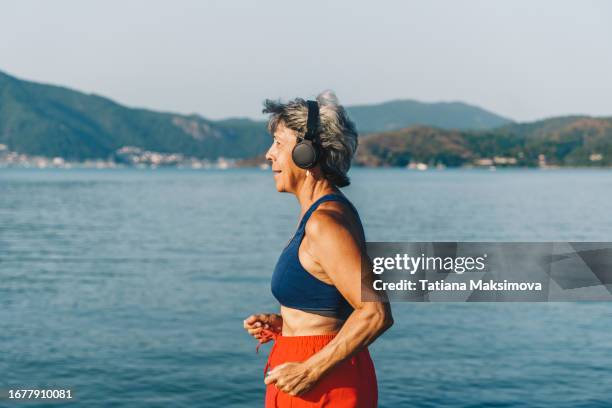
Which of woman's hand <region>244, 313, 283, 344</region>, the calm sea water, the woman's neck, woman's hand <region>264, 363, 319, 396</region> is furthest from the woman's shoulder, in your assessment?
the calm sea water

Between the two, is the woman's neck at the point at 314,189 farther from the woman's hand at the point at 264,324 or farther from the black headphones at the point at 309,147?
the woman's hand at the point at 264,324

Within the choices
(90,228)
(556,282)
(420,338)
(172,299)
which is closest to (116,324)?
(172,299)

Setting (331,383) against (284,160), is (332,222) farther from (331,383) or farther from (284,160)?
(331,383)

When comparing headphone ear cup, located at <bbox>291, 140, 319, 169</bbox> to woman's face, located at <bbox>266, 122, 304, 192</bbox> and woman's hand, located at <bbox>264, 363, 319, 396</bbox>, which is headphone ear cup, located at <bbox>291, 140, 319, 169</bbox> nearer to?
woman's face, located at <bbox>266, 122, 304, 192</bbox>

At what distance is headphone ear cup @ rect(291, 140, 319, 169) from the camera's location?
11.2 feet

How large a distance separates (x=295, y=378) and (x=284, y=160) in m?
0.99

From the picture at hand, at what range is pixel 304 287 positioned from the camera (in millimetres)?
3412

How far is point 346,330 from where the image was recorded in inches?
128

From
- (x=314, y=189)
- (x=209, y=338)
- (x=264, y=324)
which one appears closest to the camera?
(x=314, y=189)

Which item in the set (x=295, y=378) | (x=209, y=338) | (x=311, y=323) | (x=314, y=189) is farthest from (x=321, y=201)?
(x=209, y=338)

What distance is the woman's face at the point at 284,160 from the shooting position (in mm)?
3588

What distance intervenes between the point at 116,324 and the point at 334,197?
17385mm

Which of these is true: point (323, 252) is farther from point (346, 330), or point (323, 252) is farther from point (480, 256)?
point (480, 256)

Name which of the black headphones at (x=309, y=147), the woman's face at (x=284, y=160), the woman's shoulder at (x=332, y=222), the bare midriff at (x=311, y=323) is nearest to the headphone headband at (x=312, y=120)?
the black headphones at (x=309, y=147)
